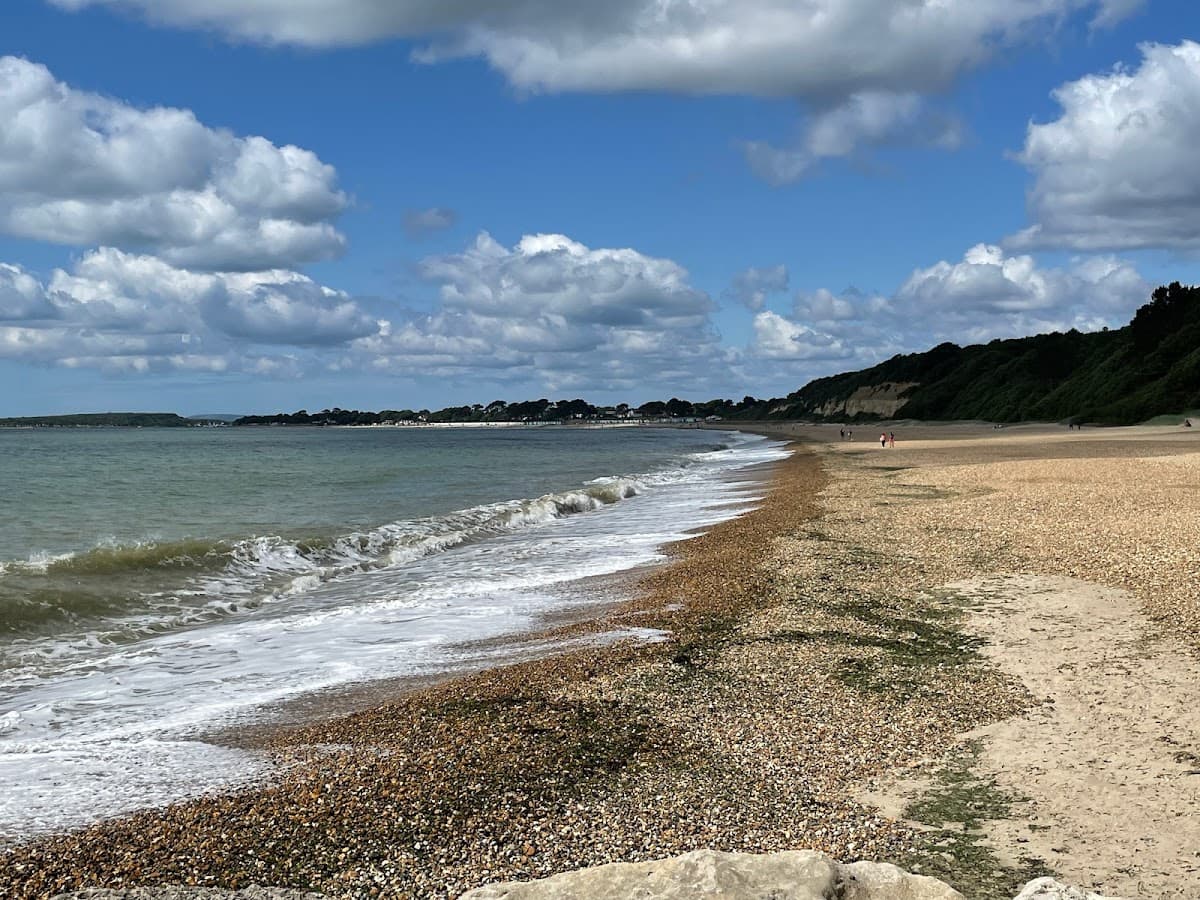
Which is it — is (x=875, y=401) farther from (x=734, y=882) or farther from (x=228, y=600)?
(x=734, y=882)

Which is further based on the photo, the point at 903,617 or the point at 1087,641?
the point at 903,617

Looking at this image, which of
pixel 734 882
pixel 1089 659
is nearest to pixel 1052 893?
pixel 734 882

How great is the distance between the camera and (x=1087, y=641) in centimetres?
912

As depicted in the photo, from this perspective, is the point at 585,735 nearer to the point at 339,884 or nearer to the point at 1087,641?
the point at 339,884

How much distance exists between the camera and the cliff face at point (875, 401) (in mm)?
145500

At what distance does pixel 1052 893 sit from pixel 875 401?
15633 centimetres

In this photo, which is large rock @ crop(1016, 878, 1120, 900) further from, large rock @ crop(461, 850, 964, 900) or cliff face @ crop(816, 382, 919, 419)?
cliff face @ crop(816, 382, 919, 419)

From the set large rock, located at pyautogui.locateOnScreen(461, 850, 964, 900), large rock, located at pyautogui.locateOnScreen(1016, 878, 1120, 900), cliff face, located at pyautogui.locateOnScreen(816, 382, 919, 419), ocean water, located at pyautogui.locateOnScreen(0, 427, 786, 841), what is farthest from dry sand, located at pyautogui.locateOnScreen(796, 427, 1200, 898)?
cliff face, located at pyautogui.locateOnScreen(816, 382, 919, 419)

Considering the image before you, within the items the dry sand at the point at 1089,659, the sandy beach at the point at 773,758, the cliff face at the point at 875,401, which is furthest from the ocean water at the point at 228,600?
the cliff face at the point at 875,401

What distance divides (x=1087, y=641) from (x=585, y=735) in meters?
5.79

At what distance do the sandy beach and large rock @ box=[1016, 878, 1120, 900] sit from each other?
1.23m

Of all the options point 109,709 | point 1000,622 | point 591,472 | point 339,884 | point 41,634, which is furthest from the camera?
point 591,472

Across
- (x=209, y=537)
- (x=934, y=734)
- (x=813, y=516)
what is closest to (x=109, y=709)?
(x=934, y=734)

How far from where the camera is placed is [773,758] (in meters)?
6.25
